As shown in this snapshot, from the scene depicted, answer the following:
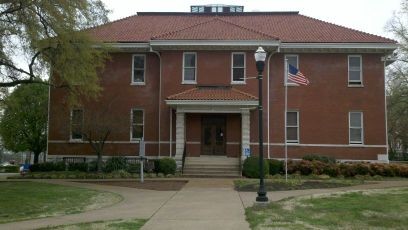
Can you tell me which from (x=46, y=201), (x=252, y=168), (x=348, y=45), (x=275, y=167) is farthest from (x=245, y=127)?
(x=46, y=201)

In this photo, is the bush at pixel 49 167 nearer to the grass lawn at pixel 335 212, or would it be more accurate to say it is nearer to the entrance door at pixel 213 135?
the entrance door at pixel 213 135

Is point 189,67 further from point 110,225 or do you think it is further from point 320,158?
point 110,225

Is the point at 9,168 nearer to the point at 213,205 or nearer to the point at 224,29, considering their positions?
the point at 224,29

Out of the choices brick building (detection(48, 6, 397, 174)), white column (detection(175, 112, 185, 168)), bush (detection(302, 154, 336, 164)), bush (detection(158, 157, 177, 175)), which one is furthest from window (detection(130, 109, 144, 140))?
bush (detection(302, 154, 336, 164))

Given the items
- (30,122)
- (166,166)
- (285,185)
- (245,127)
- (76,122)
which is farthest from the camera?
(30,122)

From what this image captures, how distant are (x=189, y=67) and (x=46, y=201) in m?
16.9

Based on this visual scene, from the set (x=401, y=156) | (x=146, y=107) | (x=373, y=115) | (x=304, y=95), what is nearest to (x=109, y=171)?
(x=146, y=107)

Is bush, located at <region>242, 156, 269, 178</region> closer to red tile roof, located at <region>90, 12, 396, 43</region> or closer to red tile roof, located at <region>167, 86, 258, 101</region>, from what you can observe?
red tile roof, located at <region>167, 86, 258, 101</region>

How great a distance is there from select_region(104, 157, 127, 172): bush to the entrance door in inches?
203

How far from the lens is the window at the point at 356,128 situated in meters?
31.3

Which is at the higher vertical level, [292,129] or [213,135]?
[292,129]

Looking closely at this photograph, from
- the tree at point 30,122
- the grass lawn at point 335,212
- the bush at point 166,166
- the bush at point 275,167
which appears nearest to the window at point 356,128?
the bush at point 275,167

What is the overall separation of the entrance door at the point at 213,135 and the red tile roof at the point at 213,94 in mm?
1761

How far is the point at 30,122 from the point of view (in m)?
47.8
